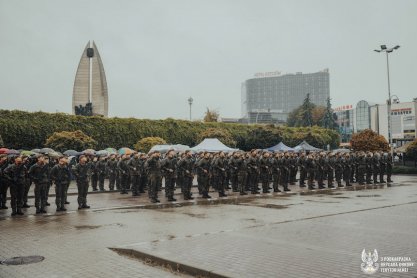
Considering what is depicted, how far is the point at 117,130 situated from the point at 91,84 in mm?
26150

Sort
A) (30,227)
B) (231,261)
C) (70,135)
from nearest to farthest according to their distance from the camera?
(231,261)
(30,227)
(70,135)

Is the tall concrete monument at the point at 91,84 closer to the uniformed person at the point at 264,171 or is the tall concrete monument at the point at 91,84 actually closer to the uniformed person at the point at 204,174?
the uniformed person at the point at 264,171

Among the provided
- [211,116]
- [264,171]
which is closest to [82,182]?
[264,171]

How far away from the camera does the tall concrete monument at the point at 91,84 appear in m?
63.2

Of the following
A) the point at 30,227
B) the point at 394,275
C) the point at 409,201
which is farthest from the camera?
the point at 409,201

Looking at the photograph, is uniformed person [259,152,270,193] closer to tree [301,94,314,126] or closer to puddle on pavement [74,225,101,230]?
puddle on pavement [74,225,101,230]

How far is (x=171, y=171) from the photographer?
17562mm

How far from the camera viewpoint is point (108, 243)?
908 cm

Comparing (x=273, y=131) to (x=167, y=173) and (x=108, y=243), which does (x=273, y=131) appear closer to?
(x=167, y=173)

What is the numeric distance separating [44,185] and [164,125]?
1142 inches

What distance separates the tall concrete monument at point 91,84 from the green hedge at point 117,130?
2289 cm

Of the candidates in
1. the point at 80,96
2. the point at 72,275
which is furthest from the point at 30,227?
the point at 80,96

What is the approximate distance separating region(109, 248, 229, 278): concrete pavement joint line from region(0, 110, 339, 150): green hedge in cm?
2940

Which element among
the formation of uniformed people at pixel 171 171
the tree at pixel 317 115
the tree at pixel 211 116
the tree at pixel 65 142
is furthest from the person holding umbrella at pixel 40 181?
the tree at pixel 317 115
